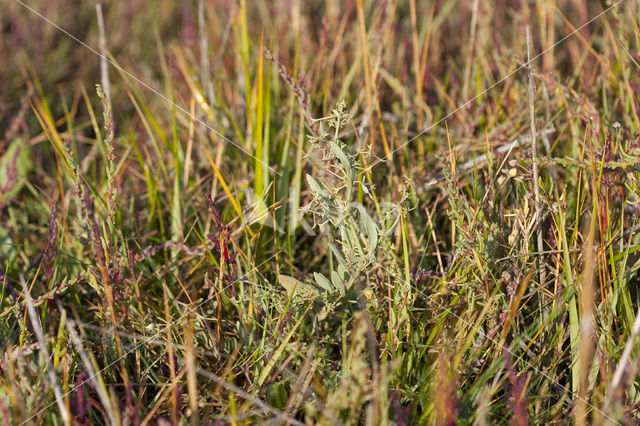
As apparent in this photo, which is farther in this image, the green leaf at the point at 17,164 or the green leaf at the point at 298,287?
the green leaf at the point at 17,164

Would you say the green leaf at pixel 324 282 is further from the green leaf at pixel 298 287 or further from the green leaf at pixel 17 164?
the green leaf at pixel 17 164

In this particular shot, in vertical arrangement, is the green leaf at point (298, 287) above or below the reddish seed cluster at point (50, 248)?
below

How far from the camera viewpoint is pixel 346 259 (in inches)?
46.4

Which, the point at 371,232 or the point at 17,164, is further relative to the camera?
the point at 17,164

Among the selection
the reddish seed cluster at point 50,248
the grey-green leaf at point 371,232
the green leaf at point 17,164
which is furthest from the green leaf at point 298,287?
the green leaf at point 17,164

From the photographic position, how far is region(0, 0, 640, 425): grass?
103 centimetres

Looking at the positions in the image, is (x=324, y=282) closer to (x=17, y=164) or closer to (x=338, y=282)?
(x=338, y=282)

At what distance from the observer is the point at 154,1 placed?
296 centimetres

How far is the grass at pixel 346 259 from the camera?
1033 millimetres

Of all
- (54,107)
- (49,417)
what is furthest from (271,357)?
(54,107)

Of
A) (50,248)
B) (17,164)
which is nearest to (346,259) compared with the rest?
(50,248)

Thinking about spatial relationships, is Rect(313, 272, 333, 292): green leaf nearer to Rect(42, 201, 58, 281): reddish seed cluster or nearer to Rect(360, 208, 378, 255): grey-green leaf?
Rect(360, 208, 378, 255): grey-green leaf

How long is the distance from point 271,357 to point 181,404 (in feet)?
0.68

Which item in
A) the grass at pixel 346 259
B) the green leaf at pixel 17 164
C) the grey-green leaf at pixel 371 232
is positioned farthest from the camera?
the green leaf at pixel 17 164
